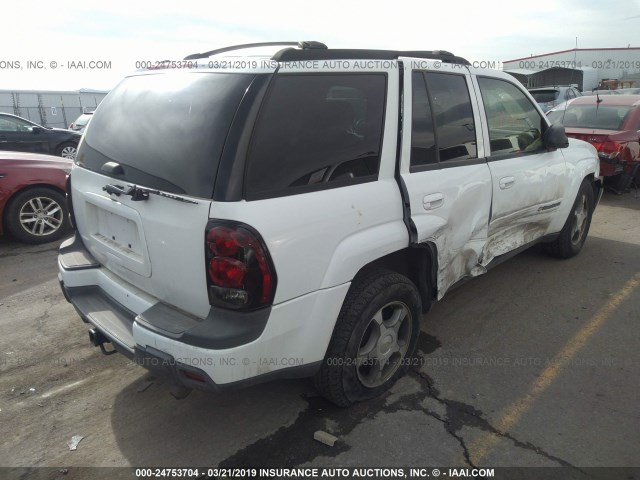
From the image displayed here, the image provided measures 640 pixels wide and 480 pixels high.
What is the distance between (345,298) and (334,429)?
0.73 meters

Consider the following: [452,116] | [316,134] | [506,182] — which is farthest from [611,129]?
[316,134]

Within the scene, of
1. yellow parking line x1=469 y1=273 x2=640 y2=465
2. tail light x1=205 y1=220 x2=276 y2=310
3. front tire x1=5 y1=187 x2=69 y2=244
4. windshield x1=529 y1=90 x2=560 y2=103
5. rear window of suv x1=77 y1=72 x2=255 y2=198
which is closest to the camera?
tail light x1=205 y1=220 x2=276 y2=310

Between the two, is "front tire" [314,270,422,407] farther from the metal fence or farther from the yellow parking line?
the metal fence

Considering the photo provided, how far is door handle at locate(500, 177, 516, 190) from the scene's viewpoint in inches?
135

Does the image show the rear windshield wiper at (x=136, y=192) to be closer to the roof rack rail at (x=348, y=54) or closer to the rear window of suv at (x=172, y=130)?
the rear window of suv at (x=172, y=130)

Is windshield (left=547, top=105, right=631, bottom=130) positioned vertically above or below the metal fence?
below

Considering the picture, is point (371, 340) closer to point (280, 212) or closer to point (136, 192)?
point (280, 212)

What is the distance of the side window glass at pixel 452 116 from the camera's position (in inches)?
116

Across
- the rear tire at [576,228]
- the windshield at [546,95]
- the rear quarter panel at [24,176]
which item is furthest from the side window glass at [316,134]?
the windshield at [546,95]

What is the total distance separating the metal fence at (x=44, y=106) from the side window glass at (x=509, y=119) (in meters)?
28.7

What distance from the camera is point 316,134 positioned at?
2.26 meters

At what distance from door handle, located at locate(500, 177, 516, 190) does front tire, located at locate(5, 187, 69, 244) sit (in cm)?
509

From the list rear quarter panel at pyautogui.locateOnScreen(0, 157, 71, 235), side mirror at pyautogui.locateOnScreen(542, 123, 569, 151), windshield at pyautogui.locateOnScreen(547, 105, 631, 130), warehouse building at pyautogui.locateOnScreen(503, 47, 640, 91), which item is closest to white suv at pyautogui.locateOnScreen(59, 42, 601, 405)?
side mirror at pyautogui.locateOnScreen(542, 123, 569, 151)

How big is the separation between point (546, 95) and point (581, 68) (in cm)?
1247
